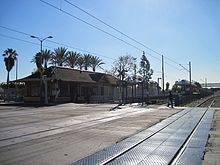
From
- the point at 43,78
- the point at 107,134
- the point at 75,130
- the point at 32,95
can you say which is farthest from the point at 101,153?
the point at 32,95

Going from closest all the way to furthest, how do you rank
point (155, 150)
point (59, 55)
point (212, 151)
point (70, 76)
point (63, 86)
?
point (212, 151), point (155, 150), point (63, 86), point (70, 76), point (59, 55)

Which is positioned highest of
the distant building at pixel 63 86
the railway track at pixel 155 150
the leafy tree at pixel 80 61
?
the leafy tree at pixel 80 61

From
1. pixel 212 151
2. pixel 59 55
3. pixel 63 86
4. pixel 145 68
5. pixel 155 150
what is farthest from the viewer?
pixel 145 68

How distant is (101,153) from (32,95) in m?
41.2

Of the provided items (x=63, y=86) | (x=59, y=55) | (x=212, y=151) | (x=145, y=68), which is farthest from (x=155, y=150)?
(x=145, y=68)

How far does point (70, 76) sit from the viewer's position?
5078cm

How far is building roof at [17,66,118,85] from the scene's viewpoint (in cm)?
4767

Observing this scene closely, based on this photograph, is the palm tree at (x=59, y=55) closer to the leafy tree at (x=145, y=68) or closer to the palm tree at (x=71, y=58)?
the palm tree at (x=71, y=58)

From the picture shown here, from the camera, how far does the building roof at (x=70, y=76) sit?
47675mm

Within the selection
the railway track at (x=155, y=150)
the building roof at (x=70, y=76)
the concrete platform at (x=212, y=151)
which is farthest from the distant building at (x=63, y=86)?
the concrete platform at (x=212, y=151)

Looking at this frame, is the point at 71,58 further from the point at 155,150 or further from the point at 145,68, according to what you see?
the point at 155,150

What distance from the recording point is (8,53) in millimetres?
78938

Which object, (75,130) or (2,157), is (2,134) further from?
(2,157)

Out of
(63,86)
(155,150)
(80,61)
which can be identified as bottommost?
(155,150)
